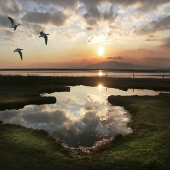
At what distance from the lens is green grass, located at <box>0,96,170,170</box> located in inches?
330

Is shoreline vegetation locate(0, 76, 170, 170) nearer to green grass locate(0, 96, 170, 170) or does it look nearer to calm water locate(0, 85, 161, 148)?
green grass locate(0, 96, 170, 170)

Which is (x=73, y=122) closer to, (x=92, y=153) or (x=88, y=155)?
(x=92, y=153)

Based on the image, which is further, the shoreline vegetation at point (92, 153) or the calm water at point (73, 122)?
the calm water at point (73, 122)

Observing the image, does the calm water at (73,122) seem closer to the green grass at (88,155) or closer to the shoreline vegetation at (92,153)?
the shoreline vegetation at (92,153)

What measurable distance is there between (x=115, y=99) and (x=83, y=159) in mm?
17686

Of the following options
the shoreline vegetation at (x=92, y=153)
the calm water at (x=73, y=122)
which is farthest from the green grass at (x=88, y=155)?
the calm water at (x=73, y=122)

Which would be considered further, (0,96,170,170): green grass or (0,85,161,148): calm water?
(0,85,161,148): calm water

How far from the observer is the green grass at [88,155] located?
839 centimetres

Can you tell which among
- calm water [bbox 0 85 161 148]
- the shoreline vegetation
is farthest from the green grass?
calm water [bbox 0 85 161 148]

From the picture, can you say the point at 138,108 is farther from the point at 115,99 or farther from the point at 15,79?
the point at 15,79

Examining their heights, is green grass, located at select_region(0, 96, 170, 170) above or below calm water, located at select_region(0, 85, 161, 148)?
above

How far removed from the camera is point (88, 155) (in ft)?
31.9

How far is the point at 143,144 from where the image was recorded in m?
10.6

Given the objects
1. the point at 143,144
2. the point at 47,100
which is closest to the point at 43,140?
the point at 143,144
